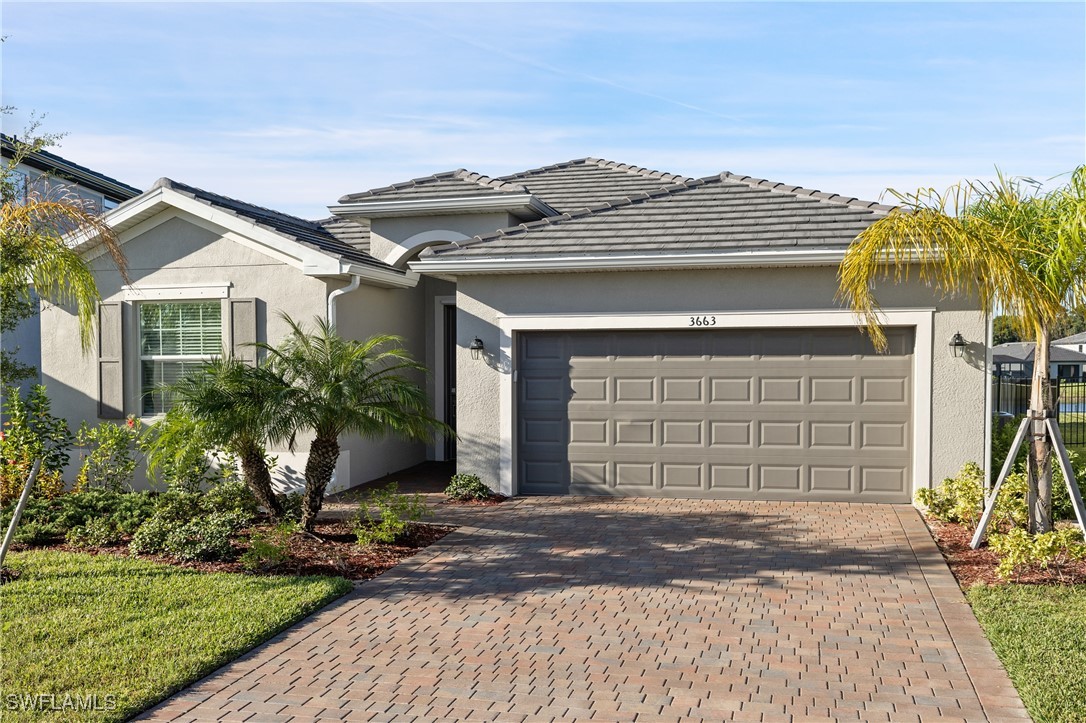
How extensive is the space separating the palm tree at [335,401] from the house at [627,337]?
2.71 metres

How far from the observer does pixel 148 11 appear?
10.4m

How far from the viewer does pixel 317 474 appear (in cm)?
952

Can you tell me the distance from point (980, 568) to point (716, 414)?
429 cm

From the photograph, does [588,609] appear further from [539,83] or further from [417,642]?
[539,83]

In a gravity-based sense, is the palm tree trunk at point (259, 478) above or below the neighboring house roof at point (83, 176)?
below

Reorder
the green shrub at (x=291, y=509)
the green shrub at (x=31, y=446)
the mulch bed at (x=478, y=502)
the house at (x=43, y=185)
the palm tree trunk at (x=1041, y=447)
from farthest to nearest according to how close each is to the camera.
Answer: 1. the house at (x=43, y=185)
2. the mulch bed at (x=478, y=502)
3. the green shrub at (x=31, y=446)
4. the green shrub at (x=291, y=509)
5. the palm tree trunk at (x=1041, y=447)

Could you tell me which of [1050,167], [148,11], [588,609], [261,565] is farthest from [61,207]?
[1050,167]

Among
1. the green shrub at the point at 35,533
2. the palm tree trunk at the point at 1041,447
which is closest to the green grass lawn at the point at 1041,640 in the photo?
the palm tree trunk at the point at 1041,447

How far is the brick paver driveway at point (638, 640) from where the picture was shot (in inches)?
204

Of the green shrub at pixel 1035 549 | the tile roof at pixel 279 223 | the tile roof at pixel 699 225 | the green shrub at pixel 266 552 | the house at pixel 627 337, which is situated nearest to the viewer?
the green shrub at pixel 1035 549

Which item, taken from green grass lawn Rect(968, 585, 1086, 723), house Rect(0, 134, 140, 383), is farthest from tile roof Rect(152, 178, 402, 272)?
green grass lawn Rect(968, 585, 1086, 723)

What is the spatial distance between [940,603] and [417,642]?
13.8 ft

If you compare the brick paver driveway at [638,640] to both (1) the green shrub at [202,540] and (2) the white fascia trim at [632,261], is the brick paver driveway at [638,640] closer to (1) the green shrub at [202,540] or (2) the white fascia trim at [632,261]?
(1) the green shrub at [202,540]

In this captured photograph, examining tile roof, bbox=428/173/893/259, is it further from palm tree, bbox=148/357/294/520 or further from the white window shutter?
the white window shutter
